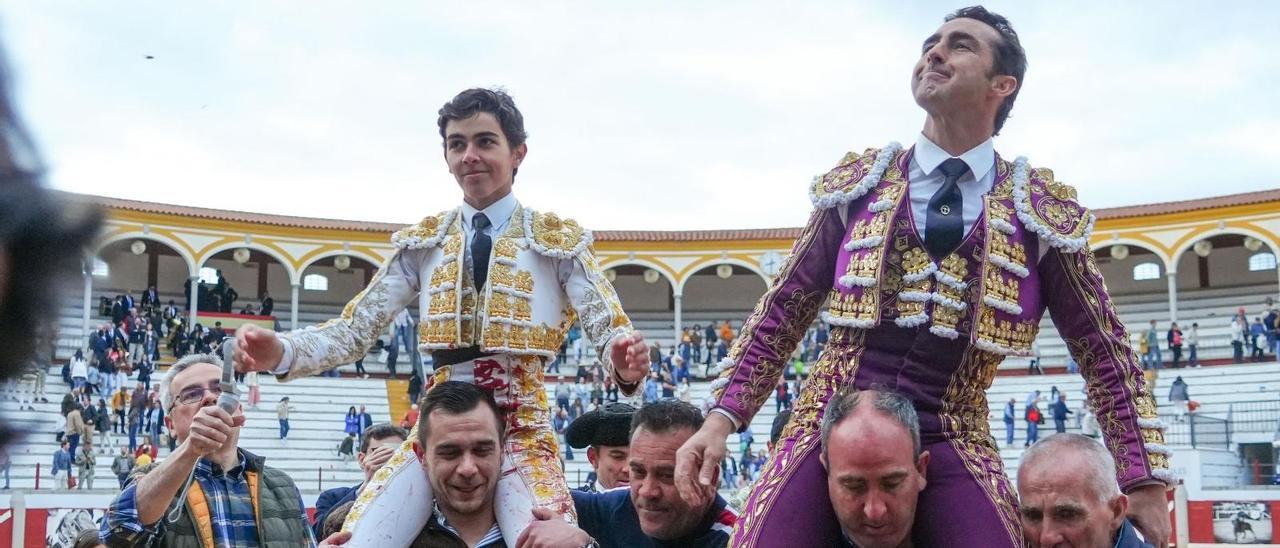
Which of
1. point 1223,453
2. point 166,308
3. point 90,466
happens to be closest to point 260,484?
point 90,466

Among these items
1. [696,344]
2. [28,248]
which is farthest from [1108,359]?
[696,344]

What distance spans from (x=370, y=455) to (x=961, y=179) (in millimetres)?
2765

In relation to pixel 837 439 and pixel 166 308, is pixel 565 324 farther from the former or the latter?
pixel 166 308

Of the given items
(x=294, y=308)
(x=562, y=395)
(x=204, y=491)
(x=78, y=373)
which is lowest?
(x=204, y=491)

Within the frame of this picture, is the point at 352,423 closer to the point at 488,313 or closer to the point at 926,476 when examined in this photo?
the point at 488,313

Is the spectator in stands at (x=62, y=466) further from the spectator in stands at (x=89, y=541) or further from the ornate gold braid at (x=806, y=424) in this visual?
the ornate gold braid at (x=806, y=424)

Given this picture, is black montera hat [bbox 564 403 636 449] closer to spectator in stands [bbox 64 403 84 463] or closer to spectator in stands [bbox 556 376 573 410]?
spectator in stands [bbox 64 403 84 463]

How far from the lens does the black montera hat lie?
502cm

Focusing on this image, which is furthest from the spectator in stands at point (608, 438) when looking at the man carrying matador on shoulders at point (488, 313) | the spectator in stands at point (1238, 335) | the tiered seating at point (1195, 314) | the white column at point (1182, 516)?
the tiered seating at point (1195, 314)

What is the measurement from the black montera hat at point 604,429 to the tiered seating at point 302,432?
1410cm

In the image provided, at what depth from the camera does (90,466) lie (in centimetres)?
1891

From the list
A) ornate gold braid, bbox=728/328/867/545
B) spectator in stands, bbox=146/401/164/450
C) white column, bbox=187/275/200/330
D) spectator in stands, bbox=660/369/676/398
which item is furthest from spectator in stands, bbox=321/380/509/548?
white column, bbox=187/275/200/330

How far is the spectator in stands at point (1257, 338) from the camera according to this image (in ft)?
84.3

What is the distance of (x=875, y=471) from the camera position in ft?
9.27
